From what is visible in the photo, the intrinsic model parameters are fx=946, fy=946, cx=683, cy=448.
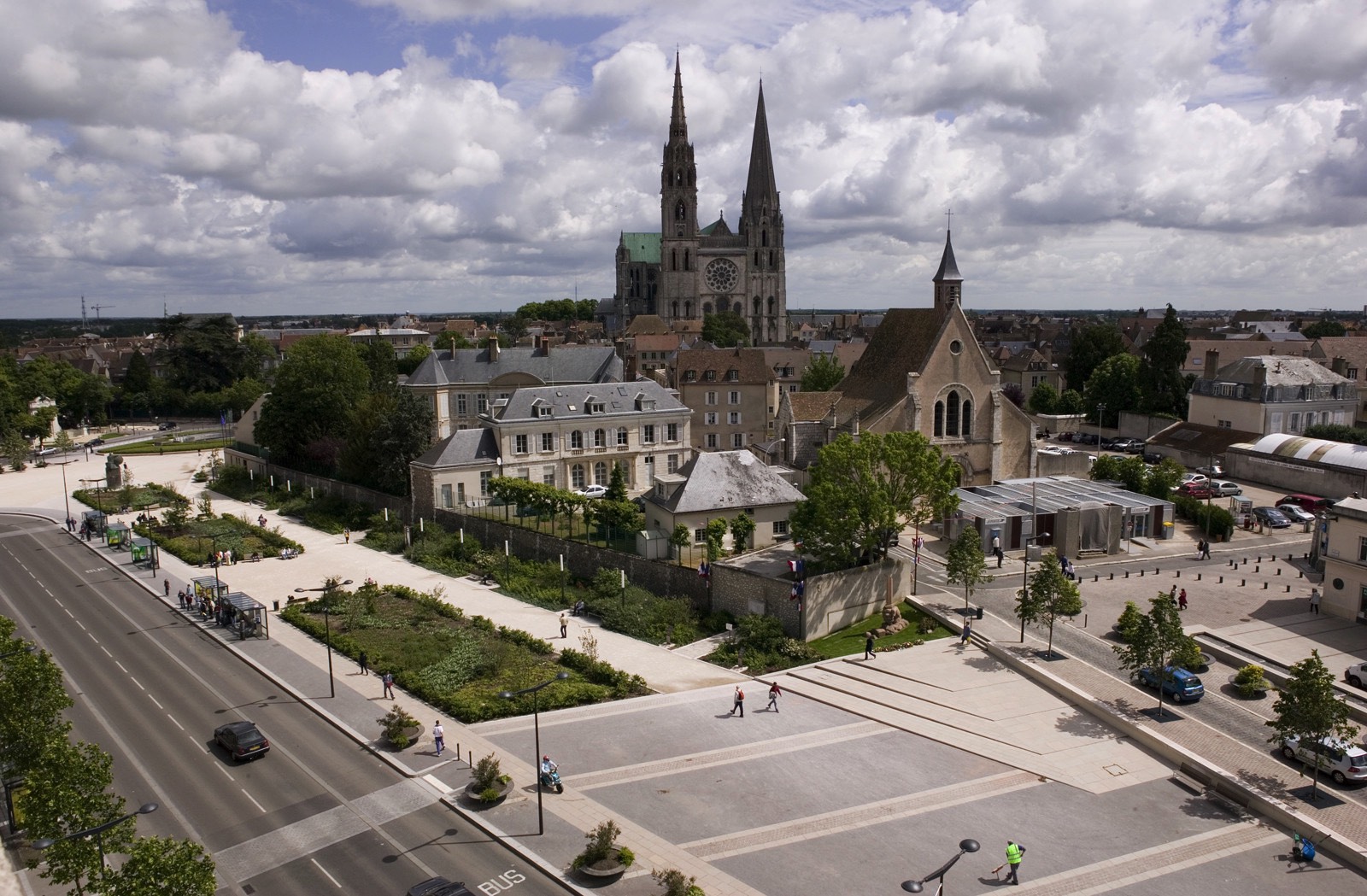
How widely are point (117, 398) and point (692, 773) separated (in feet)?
416

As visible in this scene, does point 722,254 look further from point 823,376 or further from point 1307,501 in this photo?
point 1307,501

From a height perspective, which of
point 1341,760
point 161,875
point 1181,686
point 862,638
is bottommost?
point 862,638

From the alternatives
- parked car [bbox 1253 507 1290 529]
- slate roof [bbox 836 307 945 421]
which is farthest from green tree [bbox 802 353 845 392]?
parked car [bbox 1253 507 1290 529]

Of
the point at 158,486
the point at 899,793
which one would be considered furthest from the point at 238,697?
the point at 158,486

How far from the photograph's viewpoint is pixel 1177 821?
971 inches

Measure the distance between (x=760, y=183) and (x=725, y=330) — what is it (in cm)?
3357

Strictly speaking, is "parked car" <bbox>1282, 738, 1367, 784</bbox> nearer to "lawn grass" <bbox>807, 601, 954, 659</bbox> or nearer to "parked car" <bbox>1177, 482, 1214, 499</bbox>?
"lawn grass" <bbox>807, 601, 954, 659</bbox>

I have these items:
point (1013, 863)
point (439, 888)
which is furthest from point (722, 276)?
point (439, 888)

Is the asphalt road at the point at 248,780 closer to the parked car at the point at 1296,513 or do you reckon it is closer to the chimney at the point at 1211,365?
the parked car at the point at 1296,513

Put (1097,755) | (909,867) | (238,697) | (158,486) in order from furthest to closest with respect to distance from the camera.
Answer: (158,486) < (238,697) < (1097,755) < (909,867)

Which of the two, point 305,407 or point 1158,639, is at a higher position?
point 305,407

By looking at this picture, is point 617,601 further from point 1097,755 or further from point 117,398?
point 117,398

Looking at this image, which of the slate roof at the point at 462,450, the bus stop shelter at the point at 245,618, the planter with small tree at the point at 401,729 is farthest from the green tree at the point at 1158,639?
the slate roof at the point at 462,450

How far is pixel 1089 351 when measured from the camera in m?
98.0
